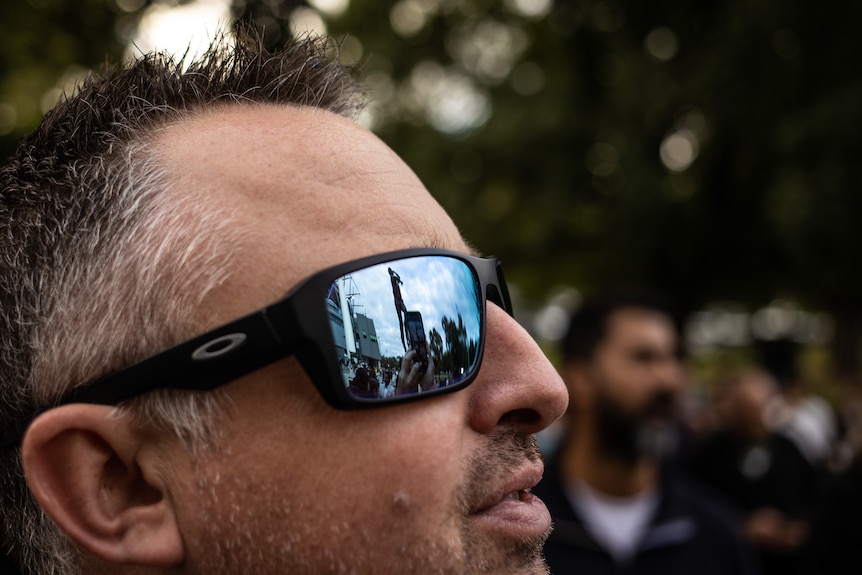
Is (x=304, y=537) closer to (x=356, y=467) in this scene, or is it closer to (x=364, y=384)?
(x=356, y=467)

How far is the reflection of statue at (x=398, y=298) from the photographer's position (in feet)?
4.39

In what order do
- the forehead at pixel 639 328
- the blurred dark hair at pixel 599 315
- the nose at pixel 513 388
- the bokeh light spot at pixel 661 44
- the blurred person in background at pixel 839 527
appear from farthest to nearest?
1. the bokeh light spot at pixel 661 44
2. the blurred person in background at pixel 839 527
3. the blurred dark hair at pixel 599 315
4. the forehead at pixel 639 328
5. the nose at pixel 513 388

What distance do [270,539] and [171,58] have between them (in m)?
0.96

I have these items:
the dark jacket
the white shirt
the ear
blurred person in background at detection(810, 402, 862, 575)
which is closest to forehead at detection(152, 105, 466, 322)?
the ear

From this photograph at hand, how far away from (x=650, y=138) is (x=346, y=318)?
1631 centimetres

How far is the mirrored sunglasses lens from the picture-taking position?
129 centimetres

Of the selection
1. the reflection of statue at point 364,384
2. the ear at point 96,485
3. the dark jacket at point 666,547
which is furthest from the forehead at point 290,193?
the dark jacket at point 666,547

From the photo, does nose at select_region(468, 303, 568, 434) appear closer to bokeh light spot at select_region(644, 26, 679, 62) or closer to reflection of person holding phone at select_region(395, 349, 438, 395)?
reflection of person holding phone at select_region(395, 349, 438, 395)

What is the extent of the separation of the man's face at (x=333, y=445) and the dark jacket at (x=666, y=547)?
252 cm

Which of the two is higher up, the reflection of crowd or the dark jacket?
the reflection of crowd

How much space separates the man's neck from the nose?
3.04 m

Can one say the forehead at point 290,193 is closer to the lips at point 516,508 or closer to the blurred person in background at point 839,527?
the lips at point 516,508

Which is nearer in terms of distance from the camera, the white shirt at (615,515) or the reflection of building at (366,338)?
the reflection of building at (366,338)

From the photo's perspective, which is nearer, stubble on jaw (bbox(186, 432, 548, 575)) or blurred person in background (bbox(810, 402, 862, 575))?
stubble on jaw (bbox(186, 432, 548, 575))
